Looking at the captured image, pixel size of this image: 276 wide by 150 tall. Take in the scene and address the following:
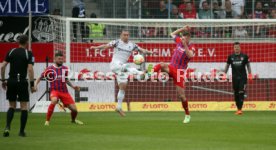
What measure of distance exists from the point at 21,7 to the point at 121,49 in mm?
5317

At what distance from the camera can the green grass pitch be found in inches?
525

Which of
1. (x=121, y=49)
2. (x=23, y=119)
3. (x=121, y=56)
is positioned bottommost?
(x=23, y=119)

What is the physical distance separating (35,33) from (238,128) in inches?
559

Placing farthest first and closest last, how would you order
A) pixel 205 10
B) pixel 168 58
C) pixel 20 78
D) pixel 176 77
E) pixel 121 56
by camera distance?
1. pixel 205 10
2. pixel 168 58
3. pixel 121 56
4. pixel 176 77
5. pixel 20 78

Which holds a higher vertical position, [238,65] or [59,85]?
[238,65]

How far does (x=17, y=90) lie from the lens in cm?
1550

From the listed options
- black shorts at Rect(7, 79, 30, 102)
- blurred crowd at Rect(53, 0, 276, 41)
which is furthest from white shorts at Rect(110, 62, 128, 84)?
black shorts at Rect(7, 79, 30, 102)

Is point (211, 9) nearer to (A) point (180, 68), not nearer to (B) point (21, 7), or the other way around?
(B) point (21, 7)

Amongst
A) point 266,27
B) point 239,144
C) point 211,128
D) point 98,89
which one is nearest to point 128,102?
point 98,89

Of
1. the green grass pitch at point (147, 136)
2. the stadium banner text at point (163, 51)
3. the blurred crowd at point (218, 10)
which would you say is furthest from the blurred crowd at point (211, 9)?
the green grass pitch at point (147, 136)

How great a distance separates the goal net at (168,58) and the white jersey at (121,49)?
5.62 m

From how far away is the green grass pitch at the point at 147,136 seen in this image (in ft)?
43.7

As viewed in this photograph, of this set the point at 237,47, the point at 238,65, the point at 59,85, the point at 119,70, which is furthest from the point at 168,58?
the point at 59,85

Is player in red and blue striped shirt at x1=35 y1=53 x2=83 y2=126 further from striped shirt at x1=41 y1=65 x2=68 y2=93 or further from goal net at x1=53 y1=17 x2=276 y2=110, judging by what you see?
goal net at x1=53 y1=17 x2=276 y2=110
